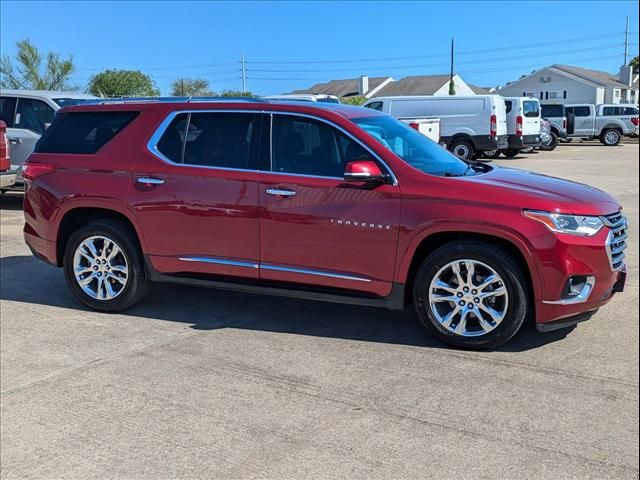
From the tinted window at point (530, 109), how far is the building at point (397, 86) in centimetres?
4371

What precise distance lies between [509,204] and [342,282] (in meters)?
1.33

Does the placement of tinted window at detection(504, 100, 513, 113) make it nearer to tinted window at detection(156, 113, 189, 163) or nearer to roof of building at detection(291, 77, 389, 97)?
tinted window at detection(156, 113, 189, 163)

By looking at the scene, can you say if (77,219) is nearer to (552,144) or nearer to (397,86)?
(552,144)

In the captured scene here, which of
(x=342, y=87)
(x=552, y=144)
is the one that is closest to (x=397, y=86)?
(x=342, y=87)

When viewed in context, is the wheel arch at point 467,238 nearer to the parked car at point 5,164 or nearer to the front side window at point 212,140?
the front side window at point 212,140

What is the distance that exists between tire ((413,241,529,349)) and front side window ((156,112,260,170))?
1659 millimetres

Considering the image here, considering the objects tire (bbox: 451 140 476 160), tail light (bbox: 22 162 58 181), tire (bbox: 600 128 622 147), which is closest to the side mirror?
tail light (bbox: 22 162 58 181)

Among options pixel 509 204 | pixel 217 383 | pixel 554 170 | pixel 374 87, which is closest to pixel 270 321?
pixel 217 383

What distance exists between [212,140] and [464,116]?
701 inches

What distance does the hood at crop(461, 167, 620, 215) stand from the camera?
4414mm

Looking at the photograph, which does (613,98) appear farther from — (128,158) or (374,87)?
(128,158)

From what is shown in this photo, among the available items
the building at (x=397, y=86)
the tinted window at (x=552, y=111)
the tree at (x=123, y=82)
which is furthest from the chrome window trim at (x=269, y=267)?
the building at (x=397, y=86)

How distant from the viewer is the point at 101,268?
5.75 metres

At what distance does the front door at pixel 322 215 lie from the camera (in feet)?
15.6
